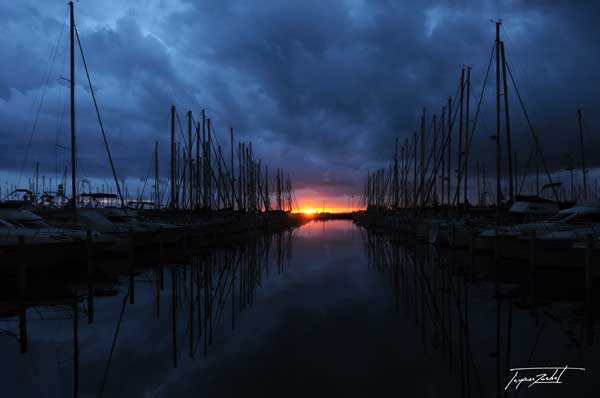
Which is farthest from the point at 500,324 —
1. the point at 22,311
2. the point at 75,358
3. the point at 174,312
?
the point at 22,311

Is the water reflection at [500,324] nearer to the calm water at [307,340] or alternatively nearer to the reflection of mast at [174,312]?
the calm water at [307,340]

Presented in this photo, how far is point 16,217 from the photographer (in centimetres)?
2014

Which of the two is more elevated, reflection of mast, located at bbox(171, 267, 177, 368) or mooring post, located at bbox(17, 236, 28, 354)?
mooring post, located at bbox(17, 236, 28, 354)

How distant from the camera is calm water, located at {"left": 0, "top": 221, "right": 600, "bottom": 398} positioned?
7.12m

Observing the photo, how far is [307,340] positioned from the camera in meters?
9.62

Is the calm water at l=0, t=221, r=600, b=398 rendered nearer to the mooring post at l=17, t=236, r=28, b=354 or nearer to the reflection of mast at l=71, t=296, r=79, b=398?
the reflection of mast at l=71, t=296, r=79, b=398

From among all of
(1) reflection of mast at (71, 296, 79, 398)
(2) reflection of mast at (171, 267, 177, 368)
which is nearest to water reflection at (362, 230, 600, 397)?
(2) reflection of mast at (171, 267, 177, 368)

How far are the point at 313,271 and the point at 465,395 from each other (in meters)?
15.2

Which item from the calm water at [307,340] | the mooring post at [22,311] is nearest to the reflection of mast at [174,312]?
the calm water at [307,340]

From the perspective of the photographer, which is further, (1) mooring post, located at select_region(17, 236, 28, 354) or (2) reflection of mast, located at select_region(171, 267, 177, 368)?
(1) mooring post, located at select_region(17, 236, 28, 354)

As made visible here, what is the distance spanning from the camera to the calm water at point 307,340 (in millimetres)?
7121

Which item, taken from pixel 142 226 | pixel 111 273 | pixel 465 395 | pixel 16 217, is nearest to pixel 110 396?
pixel 465 395

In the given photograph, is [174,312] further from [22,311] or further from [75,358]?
[22,311]

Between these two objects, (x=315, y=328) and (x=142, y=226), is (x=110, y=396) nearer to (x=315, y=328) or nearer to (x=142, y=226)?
(x=315, y=328)
